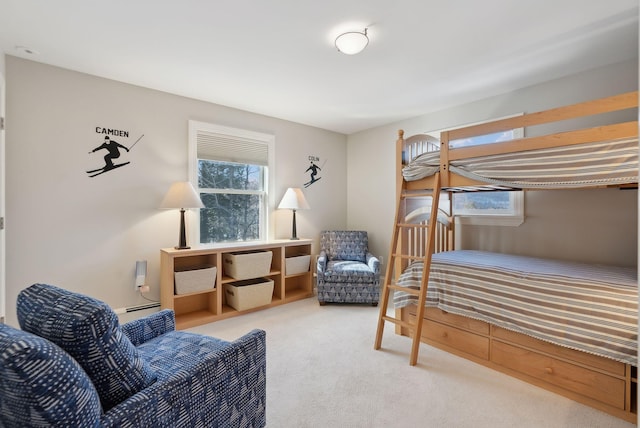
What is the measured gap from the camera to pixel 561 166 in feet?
6.43

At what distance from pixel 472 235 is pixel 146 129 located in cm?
381

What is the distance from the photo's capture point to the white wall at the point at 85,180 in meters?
2.63

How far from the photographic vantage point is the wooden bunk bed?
5.83 ft

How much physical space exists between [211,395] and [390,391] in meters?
1.25

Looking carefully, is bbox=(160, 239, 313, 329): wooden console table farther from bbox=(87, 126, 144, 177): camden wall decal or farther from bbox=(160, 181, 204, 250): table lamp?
bbox=(87, 126, 144, 177): camden wall decal

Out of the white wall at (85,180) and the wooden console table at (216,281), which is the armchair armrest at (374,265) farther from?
the white wall at (85,180)

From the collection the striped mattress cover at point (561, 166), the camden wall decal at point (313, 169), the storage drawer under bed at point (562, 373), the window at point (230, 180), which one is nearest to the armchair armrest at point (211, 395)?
the storage drawer under bed at point (562, 373)

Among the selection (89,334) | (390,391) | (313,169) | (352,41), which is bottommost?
(390,391)

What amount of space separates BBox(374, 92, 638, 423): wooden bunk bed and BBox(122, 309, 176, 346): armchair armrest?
163 centimetres

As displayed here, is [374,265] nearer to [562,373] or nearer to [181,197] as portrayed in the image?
[562,373]

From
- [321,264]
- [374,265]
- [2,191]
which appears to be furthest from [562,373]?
[2,191]

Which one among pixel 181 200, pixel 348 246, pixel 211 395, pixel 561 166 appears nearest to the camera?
pixel 211 395

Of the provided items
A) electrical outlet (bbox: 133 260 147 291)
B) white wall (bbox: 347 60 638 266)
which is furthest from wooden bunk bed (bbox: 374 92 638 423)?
electrical outlet (bbox: 133 260 147 291)

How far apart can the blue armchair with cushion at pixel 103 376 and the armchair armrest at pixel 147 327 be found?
185 millimetres
